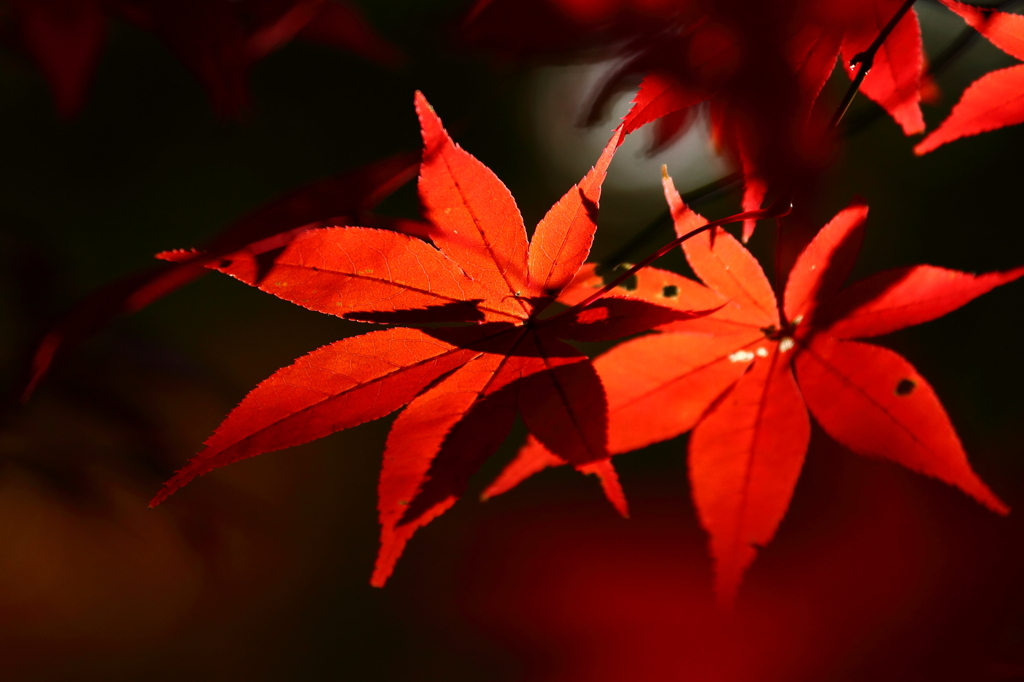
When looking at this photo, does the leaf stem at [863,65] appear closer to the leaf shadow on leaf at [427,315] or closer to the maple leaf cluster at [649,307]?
the maple leaf cluster at [649,307]

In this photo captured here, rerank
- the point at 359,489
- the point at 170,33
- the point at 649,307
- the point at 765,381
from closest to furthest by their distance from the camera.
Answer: the point at 649,307
the point at 765,381
the point at 170,33
the point at 359,489

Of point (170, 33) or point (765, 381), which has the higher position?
point (170, 33)

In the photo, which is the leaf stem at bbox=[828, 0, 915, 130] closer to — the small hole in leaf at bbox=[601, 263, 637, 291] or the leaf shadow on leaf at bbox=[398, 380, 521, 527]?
the small hole in leaf at bbox=[601, 263, 637, 291]

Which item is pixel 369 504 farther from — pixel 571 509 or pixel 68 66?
pixel 68 66

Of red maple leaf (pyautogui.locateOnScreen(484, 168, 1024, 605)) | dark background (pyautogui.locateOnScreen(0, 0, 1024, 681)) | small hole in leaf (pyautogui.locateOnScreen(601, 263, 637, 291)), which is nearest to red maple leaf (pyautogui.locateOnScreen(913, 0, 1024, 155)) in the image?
red maple leaf (pyautogui.locateOnScreen(484, 168, 1024, 605))

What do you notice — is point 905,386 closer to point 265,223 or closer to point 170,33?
point 265,223

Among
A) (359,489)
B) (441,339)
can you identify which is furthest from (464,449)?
(359,489)
